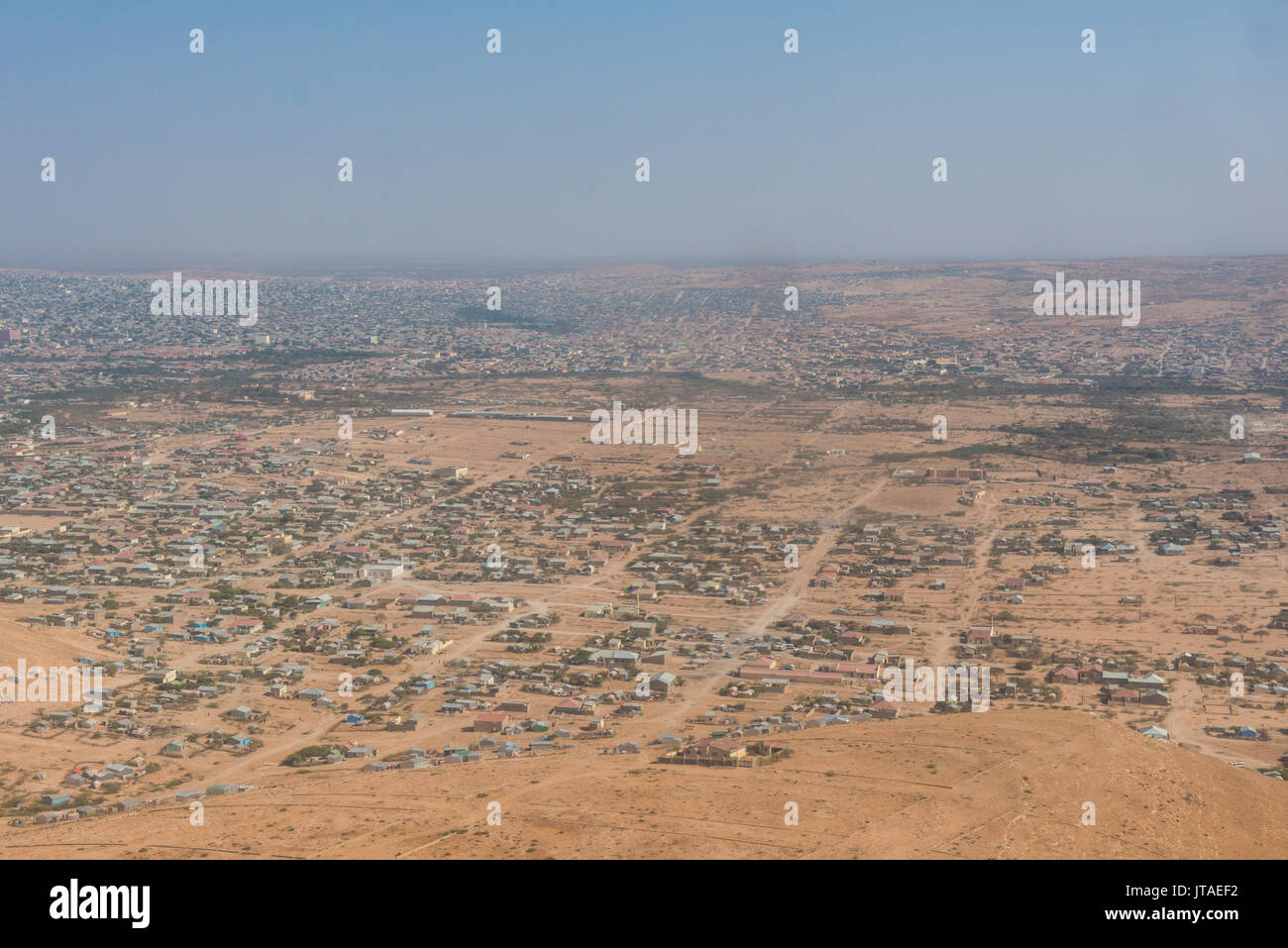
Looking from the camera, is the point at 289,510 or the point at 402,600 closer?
the point at 402,600

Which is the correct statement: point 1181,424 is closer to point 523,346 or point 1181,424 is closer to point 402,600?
point 402,600

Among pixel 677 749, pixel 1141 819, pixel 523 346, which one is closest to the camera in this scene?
pixel 1141 819

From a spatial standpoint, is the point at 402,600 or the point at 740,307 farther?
the point at 740,307

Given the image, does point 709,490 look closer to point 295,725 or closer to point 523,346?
point 295,725

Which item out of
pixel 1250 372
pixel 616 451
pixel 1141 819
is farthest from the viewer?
pixel 1250 372

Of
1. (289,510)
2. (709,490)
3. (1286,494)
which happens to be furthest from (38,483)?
(1286,494)

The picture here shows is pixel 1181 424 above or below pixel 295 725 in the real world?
above
